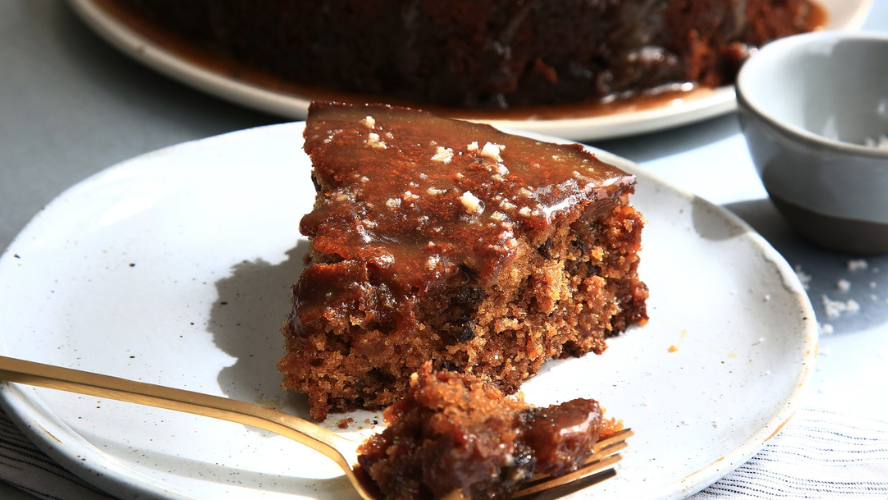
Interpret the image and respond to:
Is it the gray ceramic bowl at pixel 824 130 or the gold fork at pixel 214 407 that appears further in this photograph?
the gray ceramic bowl at pixel 824 130

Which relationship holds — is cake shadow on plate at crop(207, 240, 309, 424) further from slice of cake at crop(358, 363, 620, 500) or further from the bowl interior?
the bowl interior

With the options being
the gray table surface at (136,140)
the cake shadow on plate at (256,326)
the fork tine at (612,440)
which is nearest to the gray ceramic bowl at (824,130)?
the gray table surface at (136,140)

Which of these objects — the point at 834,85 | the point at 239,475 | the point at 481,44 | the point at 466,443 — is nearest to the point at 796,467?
the point at 466,443

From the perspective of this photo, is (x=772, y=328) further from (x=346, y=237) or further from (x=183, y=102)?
(x=183, y=102)

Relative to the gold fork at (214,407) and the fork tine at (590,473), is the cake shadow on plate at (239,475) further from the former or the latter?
the fork tine at (590,473)

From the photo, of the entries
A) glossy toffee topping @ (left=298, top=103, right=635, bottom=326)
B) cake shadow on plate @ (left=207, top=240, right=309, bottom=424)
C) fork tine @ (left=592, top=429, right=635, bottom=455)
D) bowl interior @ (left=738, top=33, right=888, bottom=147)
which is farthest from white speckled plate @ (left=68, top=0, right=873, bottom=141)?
fork tine @ (left=592, top=429, right=635, bottom=455)
